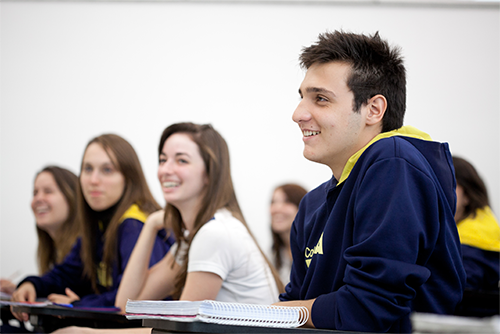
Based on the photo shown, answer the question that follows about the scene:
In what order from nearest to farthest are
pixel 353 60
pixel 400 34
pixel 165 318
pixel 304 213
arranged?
pixel 165 318
pixel 353 60
pixel 304 213
pixel 400 34

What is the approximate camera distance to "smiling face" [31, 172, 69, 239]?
119 inches

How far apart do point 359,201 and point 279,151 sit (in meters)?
3.26

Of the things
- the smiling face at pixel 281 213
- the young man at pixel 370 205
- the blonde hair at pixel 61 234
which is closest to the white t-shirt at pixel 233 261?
the young man at pixel 370 205

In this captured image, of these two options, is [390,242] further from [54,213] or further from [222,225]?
[54,213]

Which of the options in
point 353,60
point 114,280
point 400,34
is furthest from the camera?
point 400,34

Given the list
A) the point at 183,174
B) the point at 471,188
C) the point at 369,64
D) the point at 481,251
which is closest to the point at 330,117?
Answer: the point at 369,64

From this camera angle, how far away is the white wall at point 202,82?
4121 millimetres

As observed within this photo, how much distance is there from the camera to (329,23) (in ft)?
13.8

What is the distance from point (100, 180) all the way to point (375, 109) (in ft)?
5.85

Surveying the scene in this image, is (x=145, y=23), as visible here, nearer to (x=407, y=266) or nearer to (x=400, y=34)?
(x=400, y=34)

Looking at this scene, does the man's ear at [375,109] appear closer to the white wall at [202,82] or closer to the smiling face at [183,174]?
the smiling face at [183,174]

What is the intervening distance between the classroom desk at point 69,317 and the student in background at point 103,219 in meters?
0.53

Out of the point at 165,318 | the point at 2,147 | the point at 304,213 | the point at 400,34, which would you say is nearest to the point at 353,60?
the point at 304,213

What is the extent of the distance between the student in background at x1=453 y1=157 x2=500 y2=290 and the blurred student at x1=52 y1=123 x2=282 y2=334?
92 cm
